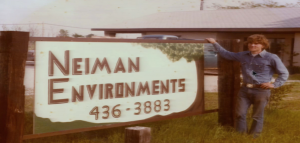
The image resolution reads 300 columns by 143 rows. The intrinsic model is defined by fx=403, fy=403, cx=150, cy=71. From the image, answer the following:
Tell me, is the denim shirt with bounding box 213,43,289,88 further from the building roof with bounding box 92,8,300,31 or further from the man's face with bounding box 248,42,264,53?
the building roof with bounding box 92,8,300,31

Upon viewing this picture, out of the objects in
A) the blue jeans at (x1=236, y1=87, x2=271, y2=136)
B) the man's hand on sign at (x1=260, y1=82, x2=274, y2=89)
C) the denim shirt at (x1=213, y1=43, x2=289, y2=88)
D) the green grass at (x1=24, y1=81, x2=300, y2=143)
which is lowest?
the green grass at (x1=24, y1=81, x2=300, y2=143)

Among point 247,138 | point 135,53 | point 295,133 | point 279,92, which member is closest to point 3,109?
point 135,53

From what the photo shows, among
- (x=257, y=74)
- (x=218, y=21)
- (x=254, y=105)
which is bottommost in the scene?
(x=254, y=105)

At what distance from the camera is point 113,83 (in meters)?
4.43

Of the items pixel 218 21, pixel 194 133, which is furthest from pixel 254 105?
pixel 218 21

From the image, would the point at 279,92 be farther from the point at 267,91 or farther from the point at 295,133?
the point at 267,91

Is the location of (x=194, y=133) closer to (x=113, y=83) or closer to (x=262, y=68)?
(x=262, y=68)

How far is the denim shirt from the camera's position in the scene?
16.9 feet

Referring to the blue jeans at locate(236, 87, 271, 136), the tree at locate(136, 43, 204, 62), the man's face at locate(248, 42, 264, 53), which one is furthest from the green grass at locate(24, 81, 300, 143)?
the man's face at locate(248, 42, 264, 53)

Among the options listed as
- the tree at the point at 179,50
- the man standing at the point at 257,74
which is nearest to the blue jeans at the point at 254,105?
the man standing at the point at 257,74

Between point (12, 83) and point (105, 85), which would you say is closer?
point (12, 83)

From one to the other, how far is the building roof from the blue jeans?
16.4 metres

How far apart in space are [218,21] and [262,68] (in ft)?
63.5

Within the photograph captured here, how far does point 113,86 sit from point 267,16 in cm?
2142
